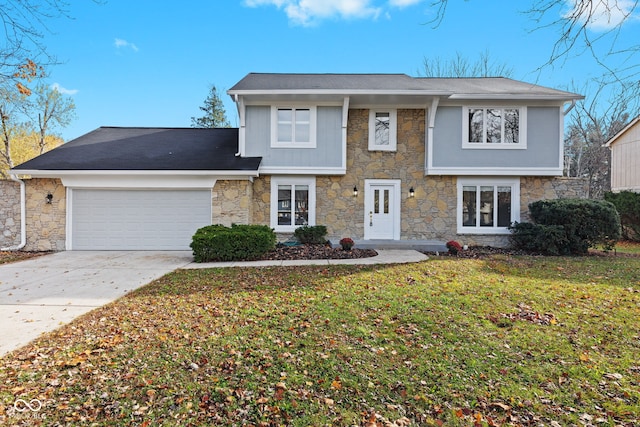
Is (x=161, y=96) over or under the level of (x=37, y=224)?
over

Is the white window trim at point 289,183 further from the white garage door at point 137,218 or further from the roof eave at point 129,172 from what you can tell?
the white garage door at point 137,218

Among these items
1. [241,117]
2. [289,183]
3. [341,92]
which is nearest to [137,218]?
[241,117]

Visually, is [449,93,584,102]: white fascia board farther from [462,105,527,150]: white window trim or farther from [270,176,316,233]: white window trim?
[270,176,316,233]: white window trim

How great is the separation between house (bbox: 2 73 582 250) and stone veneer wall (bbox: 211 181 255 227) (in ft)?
0.11

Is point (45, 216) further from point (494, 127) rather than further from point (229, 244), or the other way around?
point (494, 127)

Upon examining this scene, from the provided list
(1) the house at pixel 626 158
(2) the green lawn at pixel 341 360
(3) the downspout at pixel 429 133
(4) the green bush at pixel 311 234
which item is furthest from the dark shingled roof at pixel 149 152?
(1) the house at pixel 626 158

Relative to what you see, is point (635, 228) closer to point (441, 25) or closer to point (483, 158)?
point (483, 158)

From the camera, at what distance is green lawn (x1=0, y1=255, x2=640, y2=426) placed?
256 cm

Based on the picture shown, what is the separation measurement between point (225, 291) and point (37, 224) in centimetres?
904

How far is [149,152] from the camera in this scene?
11570 millimetres

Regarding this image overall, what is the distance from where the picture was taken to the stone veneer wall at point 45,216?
10.7 m

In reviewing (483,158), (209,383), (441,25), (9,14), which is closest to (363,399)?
(209,383)

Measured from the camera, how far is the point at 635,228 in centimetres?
1445

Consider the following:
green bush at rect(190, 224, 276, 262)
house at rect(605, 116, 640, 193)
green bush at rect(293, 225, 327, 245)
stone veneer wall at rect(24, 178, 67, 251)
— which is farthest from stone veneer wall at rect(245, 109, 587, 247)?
house at rect(605, 116, 640, 193)
